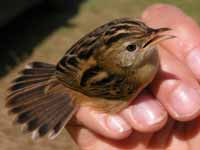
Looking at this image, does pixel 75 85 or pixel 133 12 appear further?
pixel 133 12

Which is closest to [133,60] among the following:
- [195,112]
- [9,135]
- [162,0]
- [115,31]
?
[115,31]

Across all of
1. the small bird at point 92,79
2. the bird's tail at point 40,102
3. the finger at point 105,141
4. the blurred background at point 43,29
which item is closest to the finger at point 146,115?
the small bird at point 92,79

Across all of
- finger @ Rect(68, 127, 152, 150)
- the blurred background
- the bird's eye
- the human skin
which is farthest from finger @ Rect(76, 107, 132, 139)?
the blurred background

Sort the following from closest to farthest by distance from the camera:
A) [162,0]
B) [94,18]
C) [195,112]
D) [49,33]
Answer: [195,112] → [49,33] → [94,18] → [162,0]

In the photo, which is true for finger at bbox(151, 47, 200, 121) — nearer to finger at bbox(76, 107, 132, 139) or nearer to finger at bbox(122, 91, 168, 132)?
finger at bbox(122, 91, 168, 132)

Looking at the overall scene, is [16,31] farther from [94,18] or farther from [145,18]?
[145,18]

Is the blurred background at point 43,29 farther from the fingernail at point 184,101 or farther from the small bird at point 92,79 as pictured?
the fingernail at point 184,101
